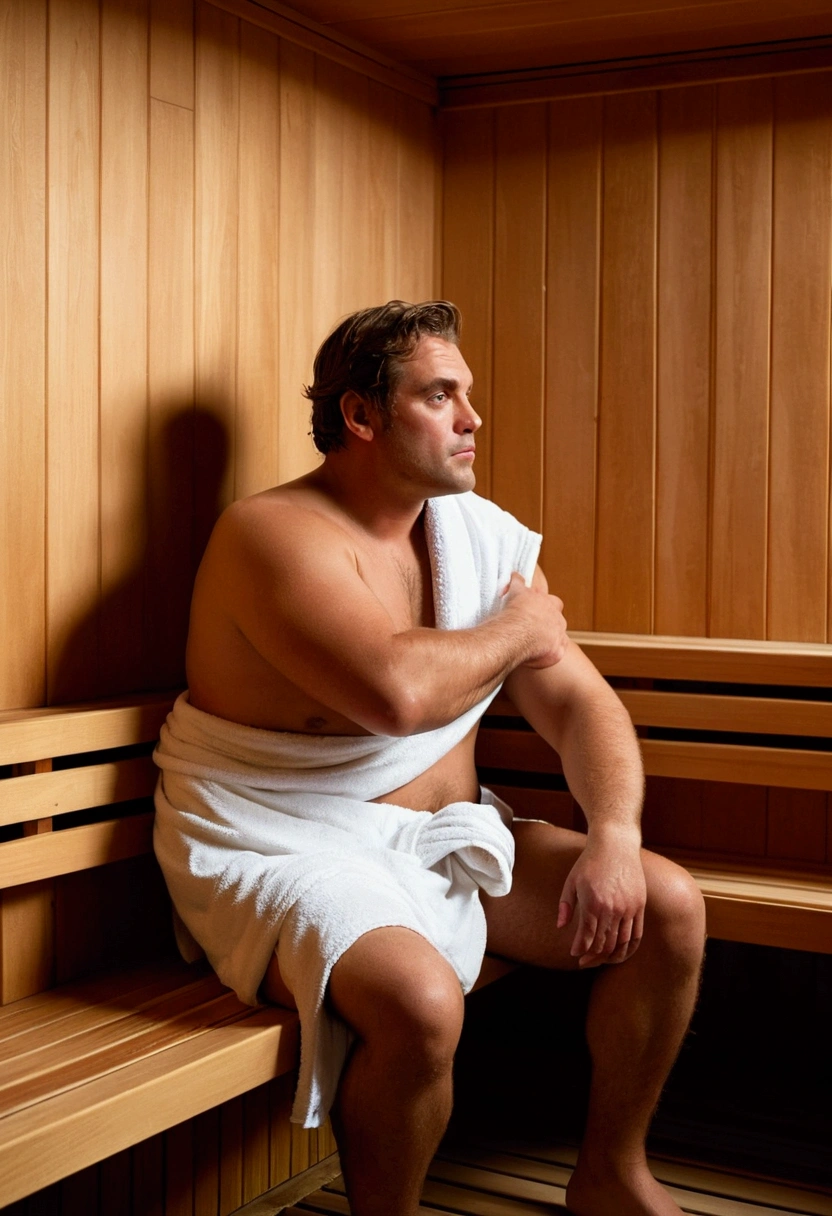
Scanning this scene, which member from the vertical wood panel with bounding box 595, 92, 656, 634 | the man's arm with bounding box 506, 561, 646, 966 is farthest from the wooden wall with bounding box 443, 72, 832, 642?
the man's arm with bounding box 506, 561, 646, 966

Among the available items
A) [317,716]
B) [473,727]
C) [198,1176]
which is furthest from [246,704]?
[198,1176]

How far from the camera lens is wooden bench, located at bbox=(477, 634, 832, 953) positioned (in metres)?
2.48

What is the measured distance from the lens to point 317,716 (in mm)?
2207

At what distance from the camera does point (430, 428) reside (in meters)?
2.32

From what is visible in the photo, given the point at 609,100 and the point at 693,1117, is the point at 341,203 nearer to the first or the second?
the point at 609,100

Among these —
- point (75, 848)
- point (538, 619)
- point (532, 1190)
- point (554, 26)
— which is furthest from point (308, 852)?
point (554, 26)

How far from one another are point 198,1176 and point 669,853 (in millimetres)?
1140

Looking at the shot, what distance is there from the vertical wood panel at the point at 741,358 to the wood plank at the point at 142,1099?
1.45m

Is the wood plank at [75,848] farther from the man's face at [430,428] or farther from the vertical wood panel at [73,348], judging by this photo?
the man's face at [430,428]

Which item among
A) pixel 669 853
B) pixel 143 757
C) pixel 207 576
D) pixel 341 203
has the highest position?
pixel 341 203

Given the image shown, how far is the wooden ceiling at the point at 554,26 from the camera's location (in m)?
2.62

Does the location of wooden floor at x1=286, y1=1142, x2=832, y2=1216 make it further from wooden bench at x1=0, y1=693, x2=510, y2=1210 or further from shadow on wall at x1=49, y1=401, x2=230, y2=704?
shadow on wall at x1=49, y1=401, x2=230, y2=704

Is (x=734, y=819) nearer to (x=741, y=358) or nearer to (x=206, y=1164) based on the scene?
(x=741, y=358)

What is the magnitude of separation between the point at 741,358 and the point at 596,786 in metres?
1.09
